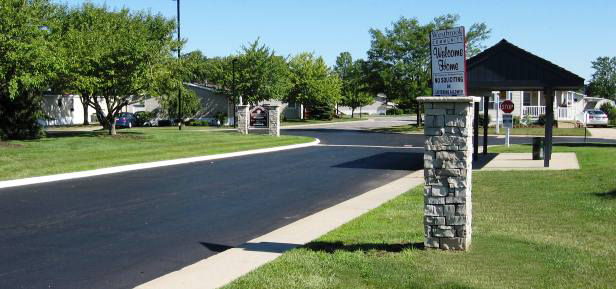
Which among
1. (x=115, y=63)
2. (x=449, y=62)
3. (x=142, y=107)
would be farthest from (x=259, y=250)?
(x=142, y=107)

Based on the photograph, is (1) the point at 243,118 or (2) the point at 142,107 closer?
(1) the point at 243,118

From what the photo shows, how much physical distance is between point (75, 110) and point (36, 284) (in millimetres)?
52978

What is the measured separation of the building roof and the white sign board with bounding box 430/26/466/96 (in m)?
11.7

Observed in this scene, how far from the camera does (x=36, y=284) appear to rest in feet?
23.0

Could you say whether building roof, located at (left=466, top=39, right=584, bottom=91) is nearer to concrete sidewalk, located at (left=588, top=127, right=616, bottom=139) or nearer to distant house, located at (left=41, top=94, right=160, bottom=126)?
concrete sidewalk, located at (left=588, top=127, right=616, bottom=139)

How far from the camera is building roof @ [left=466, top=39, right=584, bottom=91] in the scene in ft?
63.3

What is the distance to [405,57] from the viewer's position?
49.2m

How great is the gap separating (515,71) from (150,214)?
1291 centimetres

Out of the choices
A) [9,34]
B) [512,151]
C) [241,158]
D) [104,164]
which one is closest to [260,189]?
[104,164]

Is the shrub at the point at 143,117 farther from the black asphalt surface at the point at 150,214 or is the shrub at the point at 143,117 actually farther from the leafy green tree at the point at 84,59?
the black asphalt surface at the point at 150,214

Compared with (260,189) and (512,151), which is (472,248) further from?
(512,151)

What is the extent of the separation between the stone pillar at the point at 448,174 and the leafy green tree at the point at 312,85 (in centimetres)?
6242

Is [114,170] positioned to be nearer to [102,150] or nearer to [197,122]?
[102,150]

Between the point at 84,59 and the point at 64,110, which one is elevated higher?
the point at 84,59
